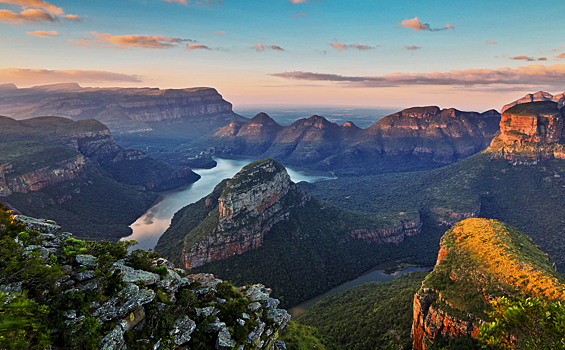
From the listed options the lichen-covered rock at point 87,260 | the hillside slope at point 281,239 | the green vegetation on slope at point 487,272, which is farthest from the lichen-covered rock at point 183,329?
the hillside slope at point 281,239

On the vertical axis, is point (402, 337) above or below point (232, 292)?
below

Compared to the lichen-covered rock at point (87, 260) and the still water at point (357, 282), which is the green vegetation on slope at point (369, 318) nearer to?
the still water at point (357, 282)

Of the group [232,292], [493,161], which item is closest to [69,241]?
[232,292]

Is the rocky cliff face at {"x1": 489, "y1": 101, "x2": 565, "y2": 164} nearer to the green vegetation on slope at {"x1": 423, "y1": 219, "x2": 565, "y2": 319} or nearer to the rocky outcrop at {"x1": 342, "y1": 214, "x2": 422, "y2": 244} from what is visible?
the rocky outcrop at {"x1": 342, "y1": 214, "x2": 422, "y2": 244}

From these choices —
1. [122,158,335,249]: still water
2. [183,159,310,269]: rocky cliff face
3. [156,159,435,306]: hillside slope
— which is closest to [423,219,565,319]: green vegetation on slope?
[156,159,435,306]: hillside slope

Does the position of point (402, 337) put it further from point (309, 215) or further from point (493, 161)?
A: point (493, 161)
